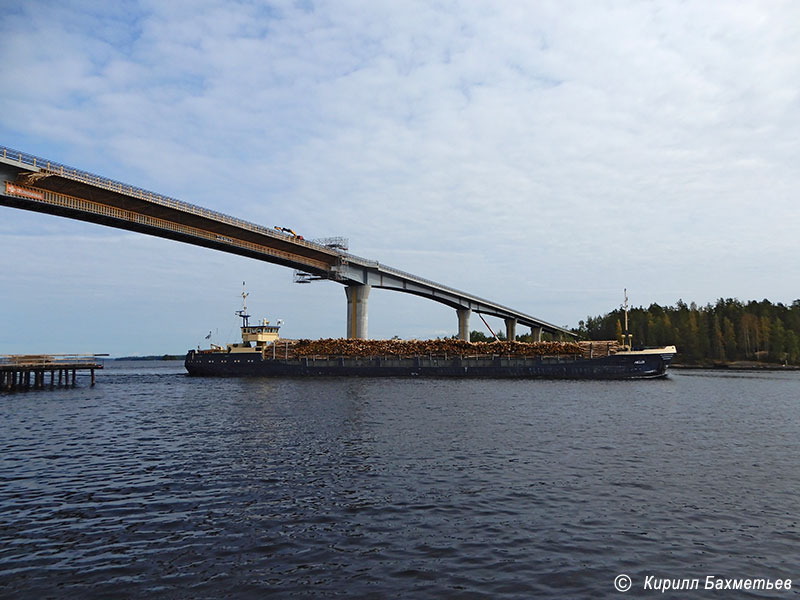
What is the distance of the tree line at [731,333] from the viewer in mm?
135375

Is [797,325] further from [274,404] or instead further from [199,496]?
[199,496]

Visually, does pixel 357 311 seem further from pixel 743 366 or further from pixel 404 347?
pixel 743 366

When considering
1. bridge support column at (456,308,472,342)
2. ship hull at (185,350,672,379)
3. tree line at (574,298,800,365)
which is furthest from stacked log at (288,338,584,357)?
tree line at (574,298,800,365)

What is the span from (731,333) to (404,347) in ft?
365

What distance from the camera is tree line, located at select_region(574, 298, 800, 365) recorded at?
135 m

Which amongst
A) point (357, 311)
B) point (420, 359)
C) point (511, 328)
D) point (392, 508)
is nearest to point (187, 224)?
point (357, 311)

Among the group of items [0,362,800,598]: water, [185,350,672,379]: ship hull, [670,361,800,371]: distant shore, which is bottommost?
[670,361,800,371]: distant shore

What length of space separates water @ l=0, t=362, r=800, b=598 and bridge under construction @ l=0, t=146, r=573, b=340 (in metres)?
35.5

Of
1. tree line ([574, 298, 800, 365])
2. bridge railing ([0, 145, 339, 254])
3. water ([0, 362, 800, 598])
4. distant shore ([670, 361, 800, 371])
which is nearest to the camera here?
water ([0, 362, 800, 598])

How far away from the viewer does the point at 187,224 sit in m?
74.2

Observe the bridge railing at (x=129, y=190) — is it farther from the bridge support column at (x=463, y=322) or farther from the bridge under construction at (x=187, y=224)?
the bridge support column at (x=463, y=322)

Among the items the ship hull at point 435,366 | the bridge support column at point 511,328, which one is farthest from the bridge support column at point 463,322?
the ship hull at point 435,366

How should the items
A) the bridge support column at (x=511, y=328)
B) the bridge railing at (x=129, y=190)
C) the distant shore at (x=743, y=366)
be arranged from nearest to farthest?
the bridge railing at (x=129, y=190) → the distant shore at (x=743, y=366) → the bridge support column at (x=511, y=328)

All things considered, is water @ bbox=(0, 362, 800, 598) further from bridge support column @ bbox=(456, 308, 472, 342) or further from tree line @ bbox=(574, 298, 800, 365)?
tree line @ bbox=(574, 298, 800, 365)
